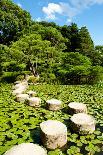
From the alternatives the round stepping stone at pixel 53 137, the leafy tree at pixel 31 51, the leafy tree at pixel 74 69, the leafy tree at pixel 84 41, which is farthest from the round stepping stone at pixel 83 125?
the leafy tree at pixel 84 41

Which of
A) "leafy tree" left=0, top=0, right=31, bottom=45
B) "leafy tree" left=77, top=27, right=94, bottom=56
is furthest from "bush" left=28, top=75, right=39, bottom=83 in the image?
"leafy tree" left=77, top=27, right=94, bottom=56

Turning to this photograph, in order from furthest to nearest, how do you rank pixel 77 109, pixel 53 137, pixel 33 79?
pixel 33 79 → pixel 77 109 → pixel 53 137

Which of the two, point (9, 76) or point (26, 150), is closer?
point (26, 150)

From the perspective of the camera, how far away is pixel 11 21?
19.2 m

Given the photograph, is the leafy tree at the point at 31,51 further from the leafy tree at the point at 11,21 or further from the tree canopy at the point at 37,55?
the leafy tree at the point at 11,21

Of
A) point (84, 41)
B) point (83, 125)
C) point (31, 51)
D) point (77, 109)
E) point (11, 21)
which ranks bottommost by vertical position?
point (83, 125)

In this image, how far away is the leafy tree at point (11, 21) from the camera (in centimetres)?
1901

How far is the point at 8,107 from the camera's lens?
7695 millimetres

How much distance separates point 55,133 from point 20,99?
12.2ft

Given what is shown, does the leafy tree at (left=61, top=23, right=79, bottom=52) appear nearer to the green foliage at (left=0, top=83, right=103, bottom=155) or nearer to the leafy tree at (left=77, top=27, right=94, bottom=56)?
the leafy tree at (left=77, top=27, right=94, bottom=56)

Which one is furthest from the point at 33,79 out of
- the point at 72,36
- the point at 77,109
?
the point at 72,36

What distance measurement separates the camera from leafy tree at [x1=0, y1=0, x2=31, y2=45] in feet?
62.4

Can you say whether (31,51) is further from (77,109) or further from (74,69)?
(77,109)

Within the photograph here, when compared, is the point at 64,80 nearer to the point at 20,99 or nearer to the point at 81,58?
the point at 81,58
